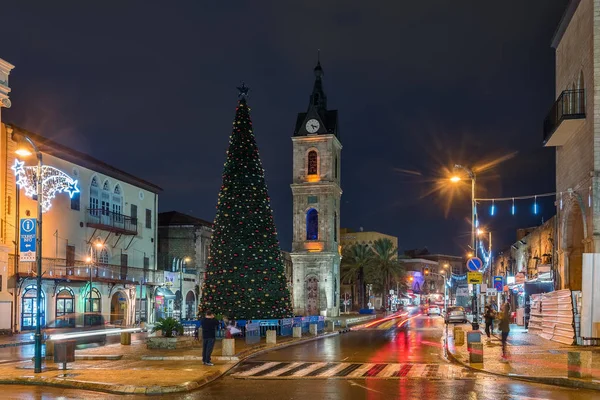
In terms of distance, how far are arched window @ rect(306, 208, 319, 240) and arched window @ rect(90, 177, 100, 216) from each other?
3138 centimetres

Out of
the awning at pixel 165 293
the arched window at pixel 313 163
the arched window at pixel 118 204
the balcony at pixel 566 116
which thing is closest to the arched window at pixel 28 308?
the arched window at pixel 118 204

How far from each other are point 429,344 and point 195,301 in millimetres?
41847

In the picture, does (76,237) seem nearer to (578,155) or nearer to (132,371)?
(132,371)

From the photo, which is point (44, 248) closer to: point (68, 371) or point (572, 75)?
point (68, 371)

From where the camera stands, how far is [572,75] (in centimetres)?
2864

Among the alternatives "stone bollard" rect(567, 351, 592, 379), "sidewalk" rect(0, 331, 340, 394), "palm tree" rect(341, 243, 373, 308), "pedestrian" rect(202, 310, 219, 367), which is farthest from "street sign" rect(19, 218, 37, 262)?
"palm tree" rect(341, 243, 373, 308)

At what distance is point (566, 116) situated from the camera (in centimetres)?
2669

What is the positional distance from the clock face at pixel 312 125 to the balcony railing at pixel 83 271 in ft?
92.2

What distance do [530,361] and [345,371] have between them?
5.69 m

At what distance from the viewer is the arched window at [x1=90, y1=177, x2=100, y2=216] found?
51.2 metres

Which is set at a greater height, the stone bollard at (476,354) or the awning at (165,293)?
the stone bollard at (476,354)

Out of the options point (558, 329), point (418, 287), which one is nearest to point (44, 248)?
point (558, 329)

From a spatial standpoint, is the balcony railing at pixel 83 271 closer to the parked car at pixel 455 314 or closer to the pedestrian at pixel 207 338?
the parked car at pixel 455 314

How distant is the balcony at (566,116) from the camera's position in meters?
26.7
